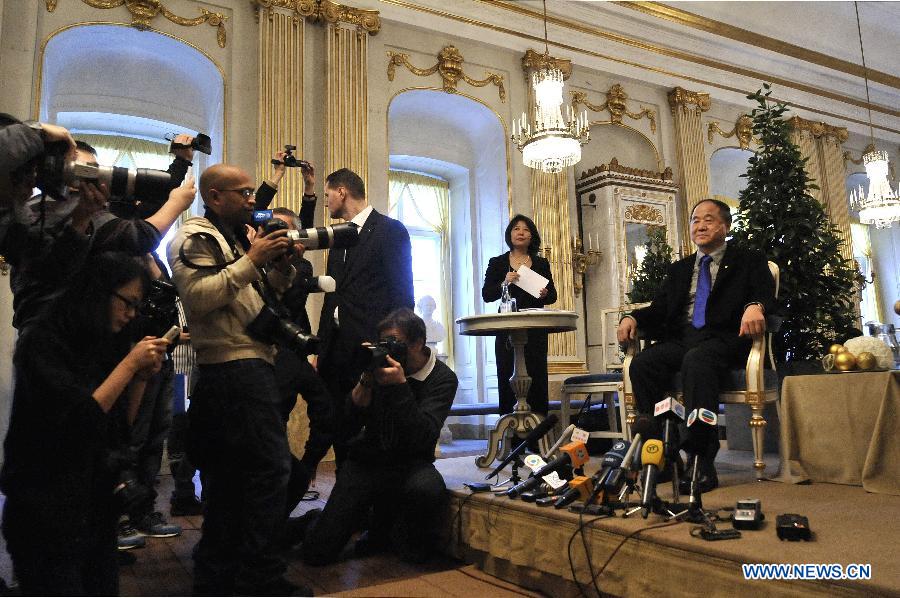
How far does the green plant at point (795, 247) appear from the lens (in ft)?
11.9

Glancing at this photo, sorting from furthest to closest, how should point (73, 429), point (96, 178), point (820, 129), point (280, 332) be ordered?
point (820, 129)
point (280, 332)
point (96, 178)
point (73, 429)

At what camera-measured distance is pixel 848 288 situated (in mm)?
3756

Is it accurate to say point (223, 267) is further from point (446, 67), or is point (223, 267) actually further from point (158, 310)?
point (446, 67)

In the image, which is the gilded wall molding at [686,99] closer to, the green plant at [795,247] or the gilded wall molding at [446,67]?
the gilded wall molding at [446,67]

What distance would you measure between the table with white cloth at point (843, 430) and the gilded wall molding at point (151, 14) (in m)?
5.37

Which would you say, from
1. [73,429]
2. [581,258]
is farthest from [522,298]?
[581,258]

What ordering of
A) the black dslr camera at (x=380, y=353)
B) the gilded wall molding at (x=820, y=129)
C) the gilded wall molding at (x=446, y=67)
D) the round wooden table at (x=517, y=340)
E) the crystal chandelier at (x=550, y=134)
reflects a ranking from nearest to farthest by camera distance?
the black dslr camera at (x=380, y=353) < the round wooden table at (x=517, y=340) < the crystal chandelier at (x=550, y=134) < the gilded wall molding at (x=446, y=67) < the gilded wall molding at (x=820, y=129)

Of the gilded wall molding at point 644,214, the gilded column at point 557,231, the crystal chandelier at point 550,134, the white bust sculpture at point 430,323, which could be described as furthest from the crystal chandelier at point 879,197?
the white bust sculpture at point 430,323

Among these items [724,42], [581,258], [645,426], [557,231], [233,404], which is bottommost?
[645,426]

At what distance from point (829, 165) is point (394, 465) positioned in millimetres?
9252

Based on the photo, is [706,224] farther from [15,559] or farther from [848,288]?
[15,559]

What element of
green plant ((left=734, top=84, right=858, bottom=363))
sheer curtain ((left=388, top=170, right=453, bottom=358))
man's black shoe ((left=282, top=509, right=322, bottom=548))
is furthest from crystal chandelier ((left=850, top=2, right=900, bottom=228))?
man's black shoe ((left=282, top=509, right=322, bottom=548))

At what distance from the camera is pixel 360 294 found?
2697mm

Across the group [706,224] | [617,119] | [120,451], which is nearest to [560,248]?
[617,119]
